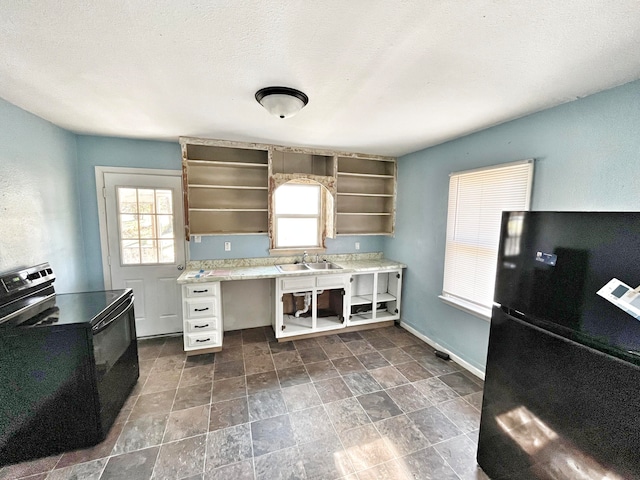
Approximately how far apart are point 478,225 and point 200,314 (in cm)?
296

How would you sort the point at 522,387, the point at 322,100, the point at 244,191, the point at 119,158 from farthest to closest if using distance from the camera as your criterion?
the point at 244,191, the point at 119,158, the point at 322,100, the point at 522,387

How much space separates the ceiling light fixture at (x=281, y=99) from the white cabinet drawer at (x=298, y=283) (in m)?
1.86

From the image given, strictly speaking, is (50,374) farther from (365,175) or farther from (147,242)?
(365,175)

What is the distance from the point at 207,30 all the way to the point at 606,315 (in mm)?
2072

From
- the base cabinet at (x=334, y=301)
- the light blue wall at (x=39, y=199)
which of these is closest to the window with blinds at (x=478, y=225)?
the base cabinet at (x=334, y=301)

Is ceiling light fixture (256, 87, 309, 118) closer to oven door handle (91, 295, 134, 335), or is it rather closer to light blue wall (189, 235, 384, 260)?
oven door handle (91, 295, 134, 335)

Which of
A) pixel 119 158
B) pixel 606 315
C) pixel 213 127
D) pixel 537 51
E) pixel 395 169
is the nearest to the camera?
pixel 606 315

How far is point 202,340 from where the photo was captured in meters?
2.84

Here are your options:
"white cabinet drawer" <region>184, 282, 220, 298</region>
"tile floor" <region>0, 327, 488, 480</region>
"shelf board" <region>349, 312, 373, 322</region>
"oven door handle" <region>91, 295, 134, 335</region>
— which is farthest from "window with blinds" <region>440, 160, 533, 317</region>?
"oven door handle" <region>91, 295, 134, 335</region>

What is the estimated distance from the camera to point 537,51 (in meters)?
1.25

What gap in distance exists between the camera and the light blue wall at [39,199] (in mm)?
1875

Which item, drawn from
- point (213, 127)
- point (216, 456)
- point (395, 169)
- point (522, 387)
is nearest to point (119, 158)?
point (213, 127)

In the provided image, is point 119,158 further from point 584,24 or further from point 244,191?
point 584,24

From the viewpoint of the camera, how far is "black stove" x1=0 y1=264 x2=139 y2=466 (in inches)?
60.7
